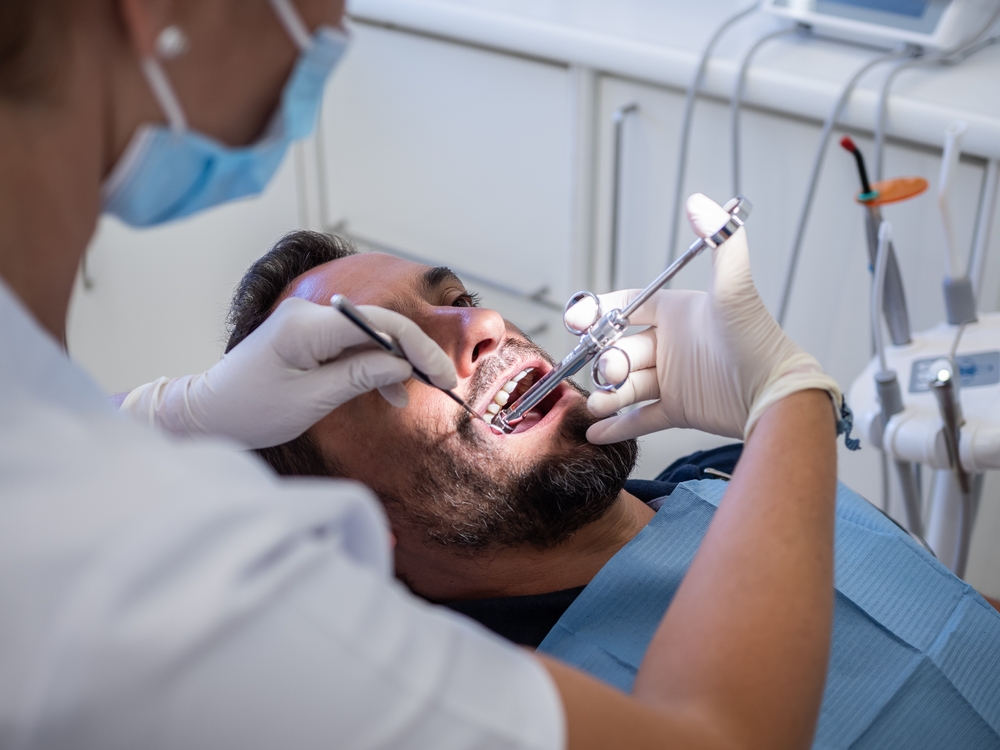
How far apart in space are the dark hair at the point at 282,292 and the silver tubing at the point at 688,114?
26.7 inches

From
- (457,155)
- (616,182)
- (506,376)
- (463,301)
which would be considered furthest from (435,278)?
(457,155)

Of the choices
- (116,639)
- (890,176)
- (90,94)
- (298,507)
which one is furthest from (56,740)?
(890,176)

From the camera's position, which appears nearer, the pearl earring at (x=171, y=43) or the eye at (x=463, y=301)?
the pearl earring at (x=171, y=43)

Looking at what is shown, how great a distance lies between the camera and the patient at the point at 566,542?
3.70 ft

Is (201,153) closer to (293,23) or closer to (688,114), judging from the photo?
(293,23)

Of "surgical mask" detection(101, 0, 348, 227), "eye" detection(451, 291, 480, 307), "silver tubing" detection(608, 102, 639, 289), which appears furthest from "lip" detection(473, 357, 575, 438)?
"silver tubing" detection(608, 102, 639, 289)

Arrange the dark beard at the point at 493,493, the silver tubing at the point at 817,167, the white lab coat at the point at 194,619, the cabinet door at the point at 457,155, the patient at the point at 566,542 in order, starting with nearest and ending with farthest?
the white lab coat at the point at 194,619 → the patient at the point at 566,542 → the dark beard at the point at 493,493 → the silver tubing at the point at 817,167 → the cabinet door at the point at 457,155

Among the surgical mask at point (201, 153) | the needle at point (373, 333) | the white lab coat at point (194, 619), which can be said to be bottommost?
the needle at point (373, 333)

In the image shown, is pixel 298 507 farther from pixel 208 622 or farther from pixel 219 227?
pixel 219 227

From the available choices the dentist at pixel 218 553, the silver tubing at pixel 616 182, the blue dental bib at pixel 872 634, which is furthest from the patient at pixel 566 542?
the silver tubing at pixel 616 182

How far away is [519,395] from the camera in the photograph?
1410mm

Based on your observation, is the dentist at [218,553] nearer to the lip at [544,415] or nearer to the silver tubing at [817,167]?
the lip at [544,415]

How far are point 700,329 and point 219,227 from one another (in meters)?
1.76

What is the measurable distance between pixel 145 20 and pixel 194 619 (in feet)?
1.28
